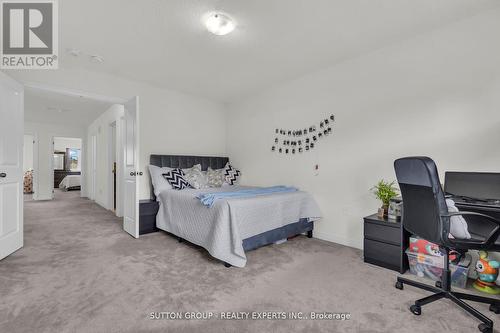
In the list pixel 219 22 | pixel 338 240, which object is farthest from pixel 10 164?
pixel 338 240

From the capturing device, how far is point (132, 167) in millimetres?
3537

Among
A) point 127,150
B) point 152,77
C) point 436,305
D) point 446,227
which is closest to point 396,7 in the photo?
point 446,227

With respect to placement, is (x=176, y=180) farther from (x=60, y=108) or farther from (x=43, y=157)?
(x=43, y=157)

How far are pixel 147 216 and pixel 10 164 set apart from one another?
1.66 meters

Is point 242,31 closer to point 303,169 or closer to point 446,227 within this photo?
point 303,169

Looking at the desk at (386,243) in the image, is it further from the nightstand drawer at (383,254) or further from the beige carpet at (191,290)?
the beige carpet at (191,290)

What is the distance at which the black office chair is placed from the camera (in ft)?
5.04

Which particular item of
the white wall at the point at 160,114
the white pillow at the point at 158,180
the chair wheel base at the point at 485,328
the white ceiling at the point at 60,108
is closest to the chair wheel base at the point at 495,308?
the chair wheel base at the point at 485,328

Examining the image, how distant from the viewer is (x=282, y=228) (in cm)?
307

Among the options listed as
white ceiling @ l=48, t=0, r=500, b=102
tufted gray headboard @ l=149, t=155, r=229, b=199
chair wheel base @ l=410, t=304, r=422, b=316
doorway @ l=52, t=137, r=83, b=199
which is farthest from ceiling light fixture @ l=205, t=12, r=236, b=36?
doorway @ l=52, t=137, r=83, b=199

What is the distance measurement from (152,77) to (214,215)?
8.29ft

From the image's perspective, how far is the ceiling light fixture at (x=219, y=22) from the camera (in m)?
2.19

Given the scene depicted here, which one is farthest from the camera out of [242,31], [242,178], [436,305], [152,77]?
A: [242,178]

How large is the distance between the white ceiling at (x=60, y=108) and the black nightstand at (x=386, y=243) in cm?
491
